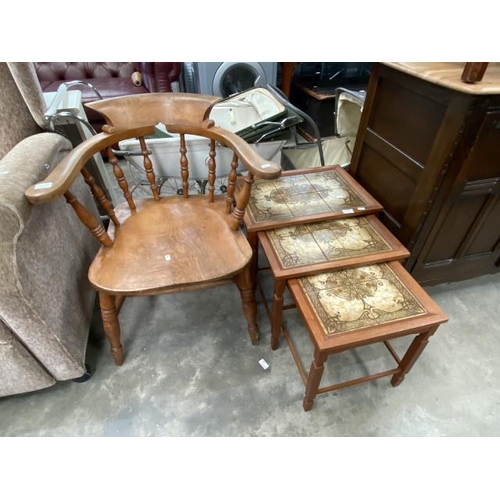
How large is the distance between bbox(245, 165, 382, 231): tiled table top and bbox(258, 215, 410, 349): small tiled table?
0.04 meters

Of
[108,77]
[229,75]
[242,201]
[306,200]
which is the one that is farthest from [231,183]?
[108,77]

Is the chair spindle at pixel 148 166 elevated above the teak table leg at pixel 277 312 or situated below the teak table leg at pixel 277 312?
above

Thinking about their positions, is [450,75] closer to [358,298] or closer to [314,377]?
[358,298]

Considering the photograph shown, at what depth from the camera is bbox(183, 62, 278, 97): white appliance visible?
2328 millimetres

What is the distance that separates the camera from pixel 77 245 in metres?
1.17

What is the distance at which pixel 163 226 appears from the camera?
115 centimetres

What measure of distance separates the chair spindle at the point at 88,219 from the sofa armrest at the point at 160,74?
1.94 metres

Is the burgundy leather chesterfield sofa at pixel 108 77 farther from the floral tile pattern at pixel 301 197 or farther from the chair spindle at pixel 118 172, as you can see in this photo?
the floral tile pattern at pixel 301 197

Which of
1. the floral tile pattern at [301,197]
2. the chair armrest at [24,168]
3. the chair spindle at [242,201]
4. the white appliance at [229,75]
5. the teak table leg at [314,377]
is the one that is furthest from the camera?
the white appliance at [229,75]

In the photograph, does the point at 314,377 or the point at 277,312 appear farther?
the point at 277,312

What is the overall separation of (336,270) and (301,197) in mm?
388

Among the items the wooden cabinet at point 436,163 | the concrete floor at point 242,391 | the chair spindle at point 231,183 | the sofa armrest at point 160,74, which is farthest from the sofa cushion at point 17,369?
the sofa armrest at point 160,74

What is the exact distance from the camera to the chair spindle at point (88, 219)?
0.92m

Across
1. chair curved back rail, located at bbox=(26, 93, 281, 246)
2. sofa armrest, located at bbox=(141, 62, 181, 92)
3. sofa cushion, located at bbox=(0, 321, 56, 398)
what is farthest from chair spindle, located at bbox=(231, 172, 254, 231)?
sofa armrest, located at bbox=(141, 62, 181, 92)
